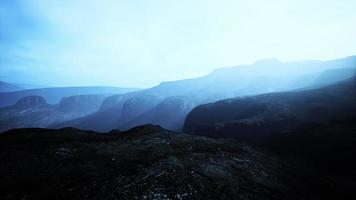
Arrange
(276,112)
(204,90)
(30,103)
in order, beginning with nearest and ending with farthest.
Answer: (276,112) < (204,90) < (30,103)

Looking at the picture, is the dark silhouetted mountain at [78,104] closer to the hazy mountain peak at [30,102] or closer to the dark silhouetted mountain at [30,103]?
the dark silhouetted mountain at [30,103]

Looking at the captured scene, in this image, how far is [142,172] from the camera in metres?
10.5

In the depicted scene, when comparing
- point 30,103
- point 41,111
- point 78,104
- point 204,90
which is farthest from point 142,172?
point 30,103

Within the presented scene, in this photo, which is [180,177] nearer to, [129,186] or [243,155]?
[129,186]

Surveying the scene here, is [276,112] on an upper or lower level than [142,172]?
lower

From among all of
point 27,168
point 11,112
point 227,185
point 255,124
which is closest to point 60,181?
point 27,168

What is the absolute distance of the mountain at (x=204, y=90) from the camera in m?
92.9

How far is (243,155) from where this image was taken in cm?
1595

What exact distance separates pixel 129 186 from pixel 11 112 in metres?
196

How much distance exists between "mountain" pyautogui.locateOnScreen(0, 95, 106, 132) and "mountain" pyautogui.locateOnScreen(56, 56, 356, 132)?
28.3m

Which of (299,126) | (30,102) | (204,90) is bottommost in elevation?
(30,102)

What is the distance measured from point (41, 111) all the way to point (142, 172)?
183314 mm

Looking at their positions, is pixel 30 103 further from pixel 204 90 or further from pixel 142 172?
pixel 142 172

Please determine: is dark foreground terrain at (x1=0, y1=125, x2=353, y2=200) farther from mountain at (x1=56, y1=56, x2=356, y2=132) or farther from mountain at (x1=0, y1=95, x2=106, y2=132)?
mountain at (x1=0, y1=95, x2=106, y2=132)
